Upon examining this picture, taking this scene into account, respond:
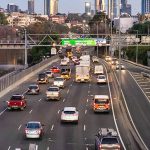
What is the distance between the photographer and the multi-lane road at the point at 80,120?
35.8 meters

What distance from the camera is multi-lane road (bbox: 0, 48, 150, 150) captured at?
35750 mm

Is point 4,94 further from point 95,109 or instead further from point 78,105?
point 95,109

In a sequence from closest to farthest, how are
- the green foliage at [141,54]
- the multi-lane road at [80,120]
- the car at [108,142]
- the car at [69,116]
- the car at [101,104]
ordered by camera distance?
the car at [108,142] → the multi-lane road at [80,120] → the car at [69,116] → the car at [101,104] → the green foliage at [141,54]

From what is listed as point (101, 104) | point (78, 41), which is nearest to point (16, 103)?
point (101, 104)

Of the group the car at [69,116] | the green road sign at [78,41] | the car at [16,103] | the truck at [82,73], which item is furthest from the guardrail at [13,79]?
the car at [69,116]

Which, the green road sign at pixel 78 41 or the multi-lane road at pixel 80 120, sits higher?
the green road sign at pixel 78 41

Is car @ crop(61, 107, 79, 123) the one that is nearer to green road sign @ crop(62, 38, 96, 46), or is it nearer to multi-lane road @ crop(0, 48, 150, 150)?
multi-lane road @ crop(0, 48, 150, 150)

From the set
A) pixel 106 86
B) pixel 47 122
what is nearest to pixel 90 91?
pixel 106 86

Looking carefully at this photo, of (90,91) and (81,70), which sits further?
(81,70)

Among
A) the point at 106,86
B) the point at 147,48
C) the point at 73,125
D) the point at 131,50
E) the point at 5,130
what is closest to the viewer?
the point at 5,130

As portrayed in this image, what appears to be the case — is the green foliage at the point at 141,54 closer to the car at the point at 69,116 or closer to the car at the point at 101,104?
the car at the point at 101,104

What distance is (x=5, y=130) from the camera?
1607 inches

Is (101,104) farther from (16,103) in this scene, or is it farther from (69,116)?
(16,103)

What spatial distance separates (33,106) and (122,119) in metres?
11.4
